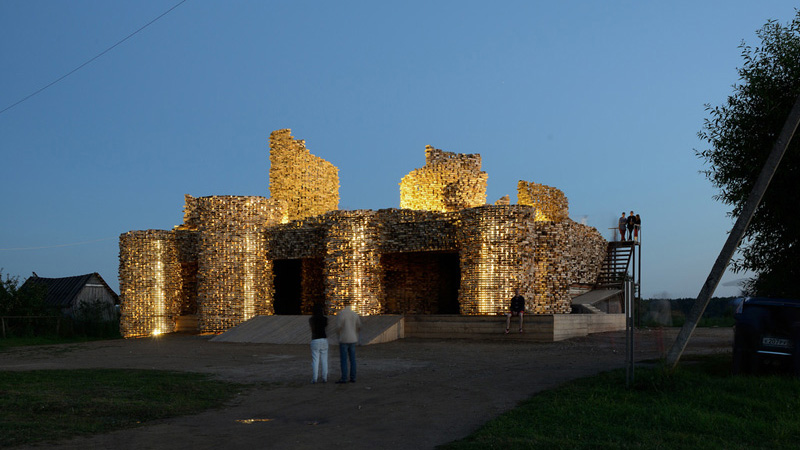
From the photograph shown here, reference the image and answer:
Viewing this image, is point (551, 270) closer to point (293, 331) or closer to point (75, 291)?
point (293, 331)

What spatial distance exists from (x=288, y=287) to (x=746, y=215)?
24.1m

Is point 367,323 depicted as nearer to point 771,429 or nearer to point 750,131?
point 750,131

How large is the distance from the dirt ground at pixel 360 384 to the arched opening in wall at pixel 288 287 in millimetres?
9477

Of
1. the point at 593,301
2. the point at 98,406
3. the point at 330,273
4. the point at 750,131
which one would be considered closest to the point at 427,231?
the point at 330,273

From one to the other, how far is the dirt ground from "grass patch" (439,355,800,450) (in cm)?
64

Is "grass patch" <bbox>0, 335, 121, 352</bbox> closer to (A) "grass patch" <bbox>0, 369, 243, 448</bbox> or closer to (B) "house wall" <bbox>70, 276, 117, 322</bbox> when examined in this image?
(B) "house wall" <bbox>70, 276, 117, 322</bbox>

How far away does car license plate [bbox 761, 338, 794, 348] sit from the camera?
1087cm

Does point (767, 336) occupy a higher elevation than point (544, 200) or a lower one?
lower

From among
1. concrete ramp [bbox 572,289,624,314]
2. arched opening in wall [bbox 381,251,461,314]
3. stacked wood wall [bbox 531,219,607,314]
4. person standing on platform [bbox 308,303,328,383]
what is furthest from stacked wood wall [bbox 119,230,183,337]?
person standing on platform [bbox 308,303,328,383]

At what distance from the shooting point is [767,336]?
36.2 feet

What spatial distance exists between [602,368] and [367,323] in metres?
10.2

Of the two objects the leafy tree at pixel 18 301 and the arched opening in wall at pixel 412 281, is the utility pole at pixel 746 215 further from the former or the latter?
the leafy tree at pixel 18 301

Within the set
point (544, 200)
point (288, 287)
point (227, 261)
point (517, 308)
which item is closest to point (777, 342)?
point (517, 308)

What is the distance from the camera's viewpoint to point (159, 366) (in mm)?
15367
